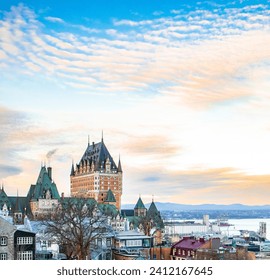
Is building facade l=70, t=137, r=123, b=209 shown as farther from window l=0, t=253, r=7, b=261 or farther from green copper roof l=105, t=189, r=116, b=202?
window l=0, t=253, r=7, b=261

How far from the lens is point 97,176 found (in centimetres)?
849

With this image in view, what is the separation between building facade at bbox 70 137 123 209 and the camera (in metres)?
5.76

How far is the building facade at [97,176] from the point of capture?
5755 millimetres

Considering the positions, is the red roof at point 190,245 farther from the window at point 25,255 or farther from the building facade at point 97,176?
the window at point 25,255

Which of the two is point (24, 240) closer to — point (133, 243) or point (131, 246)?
point (131, 246)

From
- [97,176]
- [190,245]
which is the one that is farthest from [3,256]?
[97,176]

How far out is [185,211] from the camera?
5023 millimetres

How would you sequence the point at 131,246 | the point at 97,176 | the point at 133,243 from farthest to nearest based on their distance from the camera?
the point at 97,176 < the point at 133,243 < the point at 131,246

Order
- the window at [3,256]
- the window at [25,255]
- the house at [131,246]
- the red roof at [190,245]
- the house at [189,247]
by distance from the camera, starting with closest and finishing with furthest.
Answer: the window at [3,256], the window at [25,255], the house at [189,247], the house at [131,246], the red roof at [190,245]

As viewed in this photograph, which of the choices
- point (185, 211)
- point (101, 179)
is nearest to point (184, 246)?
point (185, 211)

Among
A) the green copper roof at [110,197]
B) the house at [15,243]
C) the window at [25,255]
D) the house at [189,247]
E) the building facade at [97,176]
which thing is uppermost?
the building facade at [97,176]

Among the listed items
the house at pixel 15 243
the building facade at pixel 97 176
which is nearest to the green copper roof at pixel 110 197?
the building facade at pixel 97 176
